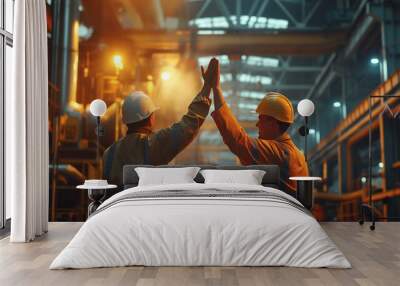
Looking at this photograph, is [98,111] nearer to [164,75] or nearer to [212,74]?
[164,75]

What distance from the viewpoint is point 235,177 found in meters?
5.96

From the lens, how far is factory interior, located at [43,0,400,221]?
6.57 metres

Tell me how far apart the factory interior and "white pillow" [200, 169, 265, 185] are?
1.64 ft

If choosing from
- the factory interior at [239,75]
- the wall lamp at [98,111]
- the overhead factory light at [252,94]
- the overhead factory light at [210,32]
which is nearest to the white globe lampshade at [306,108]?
the factory interior at [239,75]

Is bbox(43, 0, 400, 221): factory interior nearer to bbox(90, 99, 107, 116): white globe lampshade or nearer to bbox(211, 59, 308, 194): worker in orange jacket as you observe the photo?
bbox(211, 59, 308, 194): worker in orange jacket

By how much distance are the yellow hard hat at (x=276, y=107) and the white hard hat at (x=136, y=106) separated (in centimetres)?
147

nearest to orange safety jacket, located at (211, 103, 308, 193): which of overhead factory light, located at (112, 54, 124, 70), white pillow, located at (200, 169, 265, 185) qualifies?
white pillow, located at (200, 169, 265, 185)

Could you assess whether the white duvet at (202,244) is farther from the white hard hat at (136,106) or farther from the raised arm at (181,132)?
the white hard hat at (136,106)

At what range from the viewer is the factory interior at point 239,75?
657 centimetres

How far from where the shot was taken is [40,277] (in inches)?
142

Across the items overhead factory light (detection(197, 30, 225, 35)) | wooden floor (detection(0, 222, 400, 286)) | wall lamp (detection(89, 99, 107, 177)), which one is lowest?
wooden floor (detection(0, 222, 400, 286))

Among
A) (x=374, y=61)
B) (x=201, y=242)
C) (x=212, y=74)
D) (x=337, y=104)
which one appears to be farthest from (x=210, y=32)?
(x=201, y=242)

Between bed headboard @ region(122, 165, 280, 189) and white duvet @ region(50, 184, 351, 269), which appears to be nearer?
white duvet @ region(50, 184, 351, 269)

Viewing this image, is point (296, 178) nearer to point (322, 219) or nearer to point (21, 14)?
point (322, 219)
